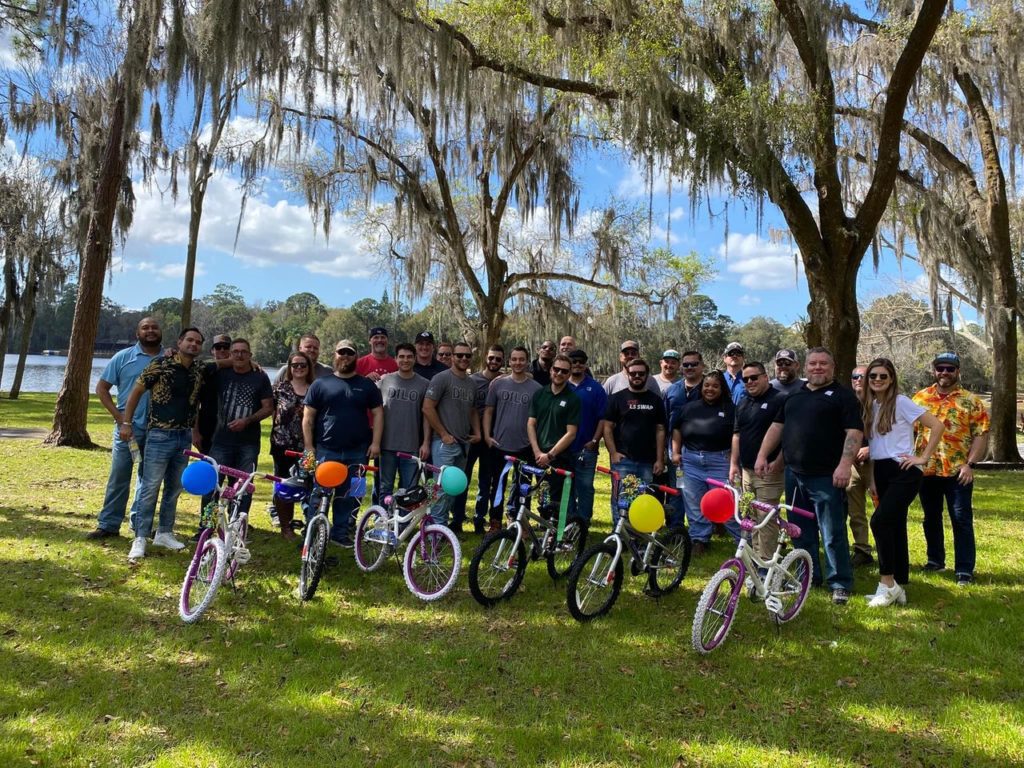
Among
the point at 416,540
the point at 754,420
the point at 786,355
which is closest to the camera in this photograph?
the point at 416,540

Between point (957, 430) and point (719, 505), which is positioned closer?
point (719, 505)

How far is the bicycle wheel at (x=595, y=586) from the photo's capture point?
423cm

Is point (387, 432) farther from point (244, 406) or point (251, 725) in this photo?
point (251, 725)

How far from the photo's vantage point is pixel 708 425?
18.4ft

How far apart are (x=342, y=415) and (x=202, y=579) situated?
1550 mm

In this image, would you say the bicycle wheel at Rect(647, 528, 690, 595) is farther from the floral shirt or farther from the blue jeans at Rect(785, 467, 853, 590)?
the floral shirt

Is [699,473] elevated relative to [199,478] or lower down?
elevated

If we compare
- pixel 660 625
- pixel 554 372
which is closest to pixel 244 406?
pixel 554 372

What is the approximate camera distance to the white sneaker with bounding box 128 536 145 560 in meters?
5.24

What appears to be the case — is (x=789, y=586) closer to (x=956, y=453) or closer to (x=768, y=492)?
(x=768, y=492)

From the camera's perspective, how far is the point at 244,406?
571cm

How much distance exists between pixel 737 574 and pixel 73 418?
11458 millimetres

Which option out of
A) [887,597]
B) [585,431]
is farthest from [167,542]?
[887,597]

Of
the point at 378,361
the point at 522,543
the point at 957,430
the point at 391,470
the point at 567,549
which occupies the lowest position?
the point at 567,549
